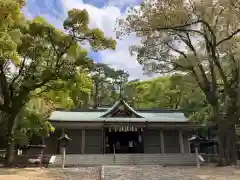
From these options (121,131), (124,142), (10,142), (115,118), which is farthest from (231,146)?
(10,142)

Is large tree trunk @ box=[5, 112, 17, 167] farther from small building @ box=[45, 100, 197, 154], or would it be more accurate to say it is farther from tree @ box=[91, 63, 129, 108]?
tree @ box=[91, 63, 129, 108]

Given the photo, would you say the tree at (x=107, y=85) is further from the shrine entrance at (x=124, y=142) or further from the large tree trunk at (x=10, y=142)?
the large tree trunk at (x=10, y=142)

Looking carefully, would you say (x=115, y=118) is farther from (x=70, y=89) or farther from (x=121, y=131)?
(x=70, y=89)

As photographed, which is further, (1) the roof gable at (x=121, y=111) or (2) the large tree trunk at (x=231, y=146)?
(1) the roof gable at (x=121, y=111)

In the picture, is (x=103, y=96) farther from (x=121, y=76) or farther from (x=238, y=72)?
(x=238, y=72)

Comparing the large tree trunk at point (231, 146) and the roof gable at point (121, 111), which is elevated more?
the roof gable at point (121, 111)

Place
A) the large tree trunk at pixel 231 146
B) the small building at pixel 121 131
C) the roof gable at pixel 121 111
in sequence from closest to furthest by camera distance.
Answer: the large tree trunk at pixel 231 146 < the small building at pixel 121 131 < the roof gable at pixel 121 111

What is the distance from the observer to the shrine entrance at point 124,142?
86.2 feet

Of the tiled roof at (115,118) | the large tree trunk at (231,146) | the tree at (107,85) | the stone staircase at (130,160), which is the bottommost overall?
the stone staircase at (130,160)

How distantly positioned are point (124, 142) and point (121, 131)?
3132mm

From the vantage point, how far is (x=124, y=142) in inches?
1094

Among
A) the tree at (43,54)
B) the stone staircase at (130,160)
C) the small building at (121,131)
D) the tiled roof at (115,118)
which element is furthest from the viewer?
the tiled roof at (115,118)

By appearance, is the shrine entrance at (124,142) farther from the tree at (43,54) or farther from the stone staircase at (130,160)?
the tree at (43,54)

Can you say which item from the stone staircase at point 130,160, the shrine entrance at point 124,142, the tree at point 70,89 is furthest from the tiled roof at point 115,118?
the tree at point 70,89
